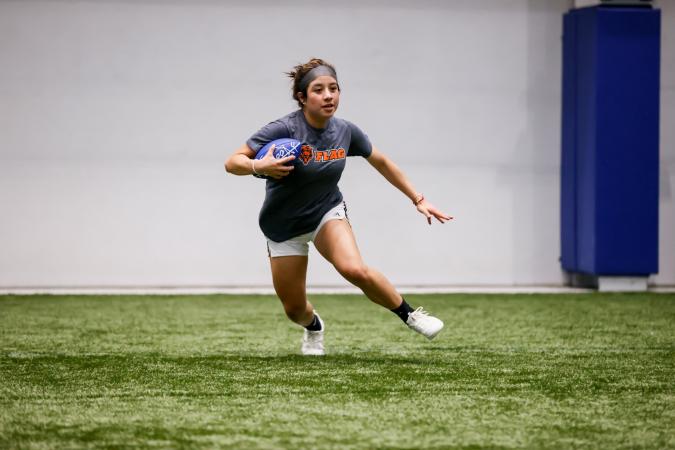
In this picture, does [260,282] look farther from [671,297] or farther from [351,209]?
[671,297]

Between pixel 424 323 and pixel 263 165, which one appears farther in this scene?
pixel 424 323

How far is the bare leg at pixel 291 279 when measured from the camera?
5.15m

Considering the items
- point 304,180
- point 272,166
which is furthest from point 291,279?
point 272,166

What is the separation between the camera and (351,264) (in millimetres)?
4895

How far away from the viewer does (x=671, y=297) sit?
9.16m

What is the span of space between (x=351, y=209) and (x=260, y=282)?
3.71 ft

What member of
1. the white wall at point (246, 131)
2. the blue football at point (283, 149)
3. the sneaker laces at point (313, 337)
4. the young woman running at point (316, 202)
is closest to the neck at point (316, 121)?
the young woman running at point (316, 202)

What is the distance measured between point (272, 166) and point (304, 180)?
0.42m

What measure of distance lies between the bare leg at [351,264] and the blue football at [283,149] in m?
0.42

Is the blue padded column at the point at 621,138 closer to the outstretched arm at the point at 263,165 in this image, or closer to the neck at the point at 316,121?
the neck at the point at 316,121

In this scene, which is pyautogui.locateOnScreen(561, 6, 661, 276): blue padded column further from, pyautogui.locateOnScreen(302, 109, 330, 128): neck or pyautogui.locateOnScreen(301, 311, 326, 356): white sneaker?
pyautogui.locateOnScreen(302, 109, 330, 128): neck

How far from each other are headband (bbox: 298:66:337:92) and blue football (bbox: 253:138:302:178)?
33cm

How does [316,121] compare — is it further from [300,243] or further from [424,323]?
[424,323]

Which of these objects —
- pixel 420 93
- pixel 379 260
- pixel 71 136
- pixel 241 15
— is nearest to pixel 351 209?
pixel 379 260
